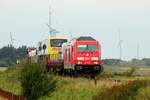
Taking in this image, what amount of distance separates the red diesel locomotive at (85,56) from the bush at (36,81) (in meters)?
14.2

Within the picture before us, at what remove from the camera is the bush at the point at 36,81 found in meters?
29.1

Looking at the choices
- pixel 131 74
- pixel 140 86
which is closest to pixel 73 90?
pixel 140 86

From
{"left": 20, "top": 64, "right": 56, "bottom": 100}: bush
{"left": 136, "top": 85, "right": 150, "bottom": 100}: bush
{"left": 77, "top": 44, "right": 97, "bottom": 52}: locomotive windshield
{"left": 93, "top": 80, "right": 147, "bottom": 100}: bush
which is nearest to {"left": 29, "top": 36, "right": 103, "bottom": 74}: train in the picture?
{"left": 77, "top": 44, "right": 97, "bottom": 52}: locomotive windshield

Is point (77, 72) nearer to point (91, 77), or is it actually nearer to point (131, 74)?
point (91, 77)

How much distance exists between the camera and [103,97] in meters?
26.1

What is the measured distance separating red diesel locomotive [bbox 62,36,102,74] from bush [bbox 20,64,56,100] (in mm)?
14249

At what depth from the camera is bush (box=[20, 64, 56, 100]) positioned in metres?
29.1

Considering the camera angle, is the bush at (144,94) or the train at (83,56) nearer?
the bush at (144,94)

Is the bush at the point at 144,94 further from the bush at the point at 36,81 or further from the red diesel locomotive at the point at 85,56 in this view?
the red diesel locomotive at the point at 85,56

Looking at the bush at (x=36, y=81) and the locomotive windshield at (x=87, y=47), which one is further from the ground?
the locomotive windshield at (x=87, y=47)

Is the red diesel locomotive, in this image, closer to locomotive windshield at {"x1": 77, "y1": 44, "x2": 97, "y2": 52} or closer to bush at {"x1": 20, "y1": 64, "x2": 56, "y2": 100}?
locomotive windshield at {"x1": 77, "y1": 44, "x2": 97, "y2": 52}

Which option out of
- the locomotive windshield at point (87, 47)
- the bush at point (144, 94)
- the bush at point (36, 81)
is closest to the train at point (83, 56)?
the locomotive windshield at point (87, 47)

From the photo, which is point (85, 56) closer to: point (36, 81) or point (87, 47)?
point (87, 47)

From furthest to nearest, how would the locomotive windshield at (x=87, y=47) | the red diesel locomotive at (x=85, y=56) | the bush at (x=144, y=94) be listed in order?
the locomotive windshield at (x=87, y=47), the red diesel locomotive at (x=85, y=56), the bush at (x=144, y=94)
